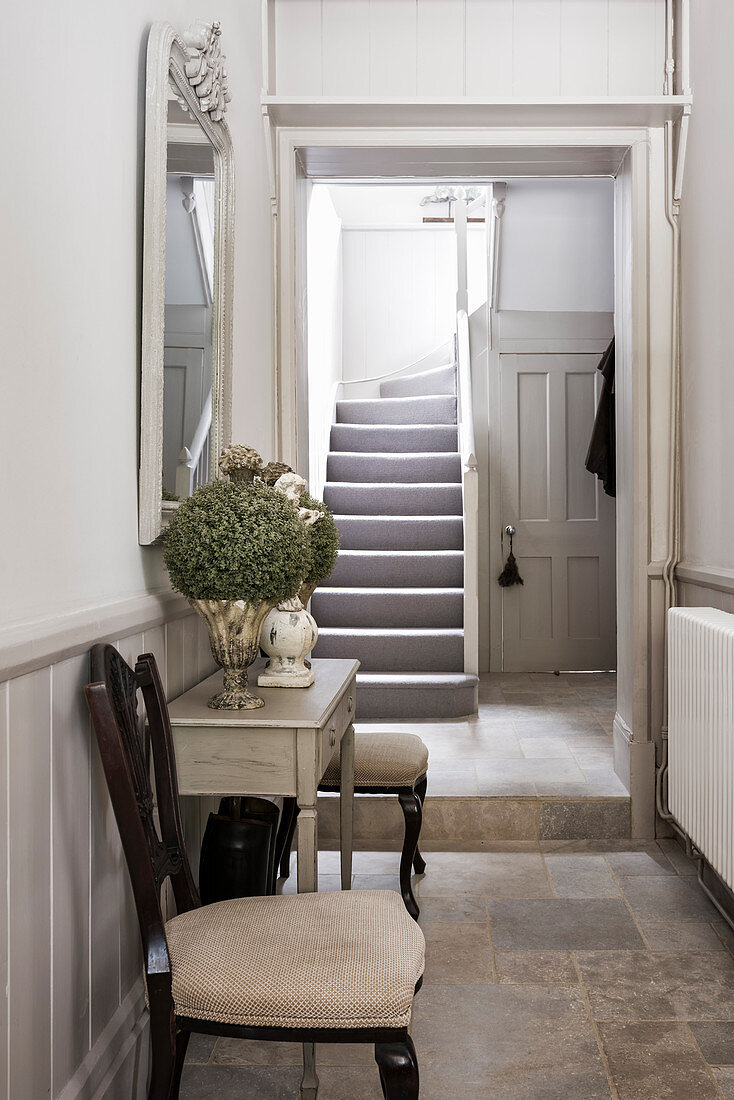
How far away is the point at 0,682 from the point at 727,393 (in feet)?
7.67

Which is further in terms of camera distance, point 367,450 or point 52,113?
point 367,450

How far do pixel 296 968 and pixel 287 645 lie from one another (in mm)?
839

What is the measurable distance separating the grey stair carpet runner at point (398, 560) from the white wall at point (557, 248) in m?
1.03

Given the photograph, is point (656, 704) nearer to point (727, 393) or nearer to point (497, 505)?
point (727, 393)

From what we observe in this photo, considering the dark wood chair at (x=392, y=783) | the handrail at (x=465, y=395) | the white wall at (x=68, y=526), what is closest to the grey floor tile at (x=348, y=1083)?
the white wall at (x=68, y=526)

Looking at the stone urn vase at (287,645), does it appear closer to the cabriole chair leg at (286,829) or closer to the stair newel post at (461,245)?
the cabriole chair leg at (286,829)

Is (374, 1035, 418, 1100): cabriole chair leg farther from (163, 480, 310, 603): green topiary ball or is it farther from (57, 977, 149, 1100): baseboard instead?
(163, 480, 310, 603): green topiary ball

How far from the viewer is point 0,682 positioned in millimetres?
1185

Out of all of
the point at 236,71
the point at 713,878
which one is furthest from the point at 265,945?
the point at 236,71

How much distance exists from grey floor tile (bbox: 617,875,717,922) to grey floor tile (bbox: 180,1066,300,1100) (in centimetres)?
123

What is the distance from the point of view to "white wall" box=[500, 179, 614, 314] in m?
5.54

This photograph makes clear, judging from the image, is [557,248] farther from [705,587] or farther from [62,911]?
[62,911]

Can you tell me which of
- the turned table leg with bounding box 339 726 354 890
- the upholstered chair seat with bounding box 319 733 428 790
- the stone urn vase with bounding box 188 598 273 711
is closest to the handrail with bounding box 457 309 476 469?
the upholstered chair seat with bounding box 319 733 428 790

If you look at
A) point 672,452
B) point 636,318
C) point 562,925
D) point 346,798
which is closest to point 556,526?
point 672,452
